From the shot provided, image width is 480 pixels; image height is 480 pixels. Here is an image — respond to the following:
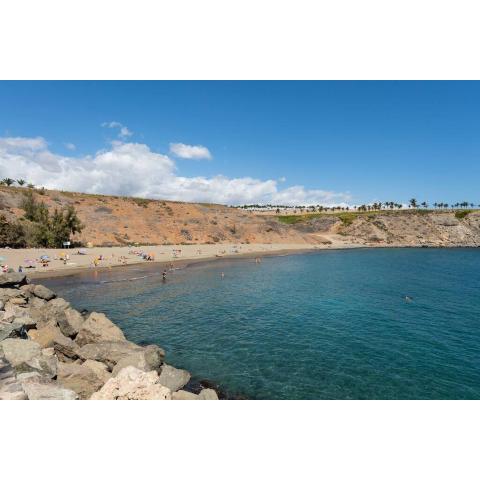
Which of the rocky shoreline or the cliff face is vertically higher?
the cliff face

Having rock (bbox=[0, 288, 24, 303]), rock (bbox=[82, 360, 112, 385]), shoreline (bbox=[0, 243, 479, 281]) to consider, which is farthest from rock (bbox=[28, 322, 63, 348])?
shoreline (bbox=[0, 243, 479, 281])

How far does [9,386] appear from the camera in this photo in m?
11.4

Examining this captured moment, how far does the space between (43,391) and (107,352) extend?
582 cm

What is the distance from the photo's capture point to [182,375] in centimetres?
1700

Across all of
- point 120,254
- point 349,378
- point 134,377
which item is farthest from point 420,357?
point 120,254

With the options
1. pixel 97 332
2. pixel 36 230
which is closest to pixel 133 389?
pixel 97 332

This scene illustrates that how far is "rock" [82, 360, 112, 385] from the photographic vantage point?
52.2 feet

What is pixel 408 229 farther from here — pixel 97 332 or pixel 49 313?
pixel 97 332

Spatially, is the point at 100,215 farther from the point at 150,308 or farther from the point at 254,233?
the point at 150,308

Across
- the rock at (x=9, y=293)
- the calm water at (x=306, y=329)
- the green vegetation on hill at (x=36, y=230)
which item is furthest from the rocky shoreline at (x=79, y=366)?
the green vegetation on hill at (x=36, y=230)

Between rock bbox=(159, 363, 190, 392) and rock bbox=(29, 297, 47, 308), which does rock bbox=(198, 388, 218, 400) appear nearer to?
rock bbox=(159, 363, 190, 392)

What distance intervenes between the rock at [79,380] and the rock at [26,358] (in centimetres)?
44

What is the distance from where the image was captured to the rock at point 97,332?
818 inches

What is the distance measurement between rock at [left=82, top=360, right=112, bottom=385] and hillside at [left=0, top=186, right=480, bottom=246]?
72.0 m
